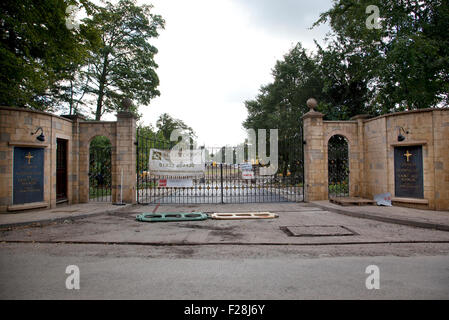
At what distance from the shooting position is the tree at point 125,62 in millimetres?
23781

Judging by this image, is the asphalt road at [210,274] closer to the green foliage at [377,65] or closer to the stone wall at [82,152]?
the stone wall at [82,152]

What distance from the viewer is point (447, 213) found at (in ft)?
30.3

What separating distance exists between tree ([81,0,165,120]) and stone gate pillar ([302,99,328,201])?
17994mm

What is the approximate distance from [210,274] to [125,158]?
9.30 metres

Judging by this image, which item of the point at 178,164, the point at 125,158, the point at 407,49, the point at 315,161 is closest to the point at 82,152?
the point at 125,158

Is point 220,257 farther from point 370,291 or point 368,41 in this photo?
point 368,41

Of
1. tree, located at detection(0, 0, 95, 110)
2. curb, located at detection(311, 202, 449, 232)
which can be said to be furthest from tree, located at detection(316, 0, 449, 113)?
tree, located at detection(0, 0, 95, 110)

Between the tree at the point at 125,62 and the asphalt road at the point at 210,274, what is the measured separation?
21.2m

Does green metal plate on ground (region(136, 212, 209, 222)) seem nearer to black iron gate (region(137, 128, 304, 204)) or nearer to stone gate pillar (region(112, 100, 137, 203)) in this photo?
black iron gate (region(137, 128, 304, 204))

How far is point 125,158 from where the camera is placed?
1207 cm

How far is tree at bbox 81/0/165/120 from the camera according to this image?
78.0 feet

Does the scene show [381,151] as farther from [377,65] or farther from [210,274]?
[210,274]

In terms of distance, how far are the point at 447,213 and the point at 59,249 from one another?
40.2 feet
